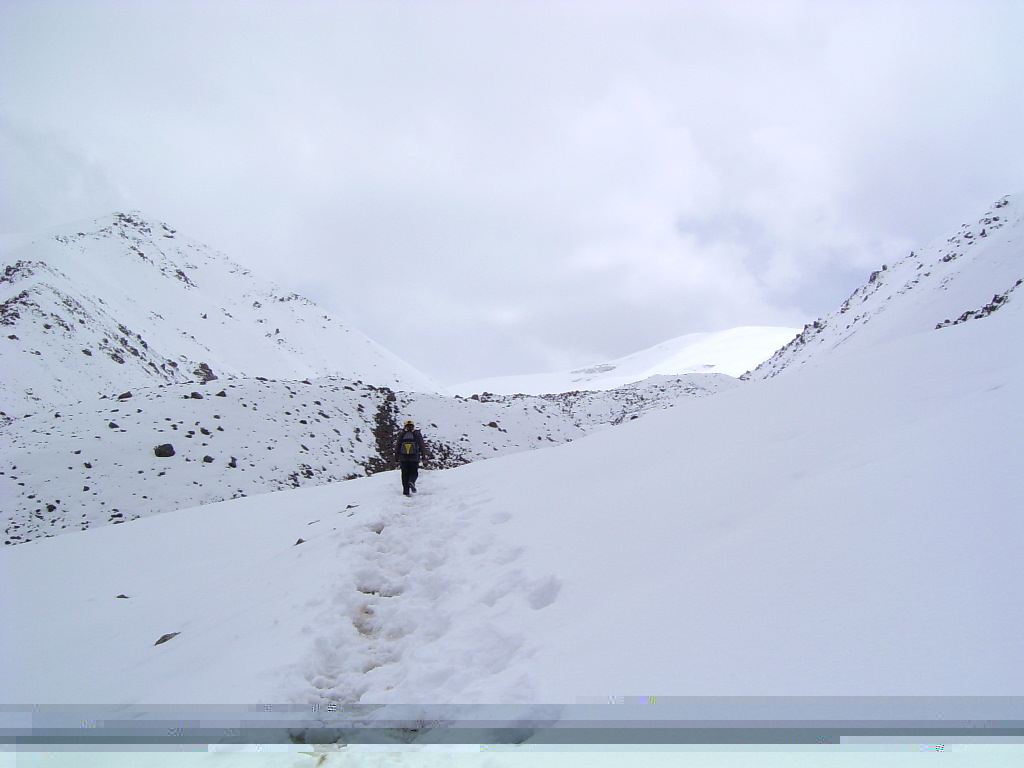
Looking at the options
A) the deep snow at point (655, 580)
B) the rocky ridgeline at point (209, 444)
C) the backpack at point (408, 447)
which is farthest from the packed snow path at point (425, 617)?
the rocky ridgeline at point (209, 444)

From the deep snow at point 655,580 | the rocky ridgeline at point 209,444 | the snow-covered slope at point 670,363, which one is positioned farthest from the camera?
the snow-covered slope at point 670,363

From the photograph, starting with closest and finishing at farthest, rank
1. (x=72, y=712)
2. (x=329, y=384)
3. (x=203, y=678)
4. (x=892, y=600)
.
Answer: (x=892, y=600), (x=72, y=712), (x=203, y=678), (x=329, y=384)

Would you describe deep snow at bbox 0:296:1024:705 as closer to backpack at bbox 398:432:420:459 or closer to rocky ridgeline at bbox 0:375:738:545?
backpack at bbox 398:432:420:459

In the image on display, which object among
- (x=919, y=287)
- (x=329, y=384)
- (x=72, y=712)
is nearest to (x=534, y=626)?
(x=72, y=712)

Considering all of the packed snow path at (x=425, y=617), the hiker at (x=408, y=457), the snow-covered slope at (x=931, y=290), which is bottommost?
the packed snow path at (x=425, y=617)

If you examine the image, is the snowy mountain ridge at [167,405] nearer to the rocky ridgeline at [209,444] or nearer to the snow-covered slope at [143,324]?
the rocky ridgeline at [209,444]

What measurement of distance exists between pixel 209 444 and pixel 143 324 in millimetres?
35702

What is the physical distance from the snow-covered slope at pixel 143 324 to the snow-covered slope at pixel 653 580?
87.3ft

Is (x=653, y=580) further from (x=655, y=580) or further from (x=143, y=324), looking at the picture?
(x=143, y=324)

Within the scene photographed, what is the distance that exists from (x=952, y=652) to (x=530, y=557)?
4356 millimetres

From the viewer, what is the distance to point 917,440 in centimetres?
507

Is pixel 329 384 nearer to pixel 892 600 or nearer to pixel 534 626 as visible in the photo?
pixel 534 626

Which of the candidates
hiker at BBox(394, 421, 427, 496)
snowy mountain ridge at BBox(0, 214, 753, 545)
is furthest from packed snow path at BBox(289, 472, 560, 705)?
snowy mountain ridge at BBox(0, 214, 753, 545)

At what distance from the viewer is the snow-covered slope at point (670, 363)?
88.9m
